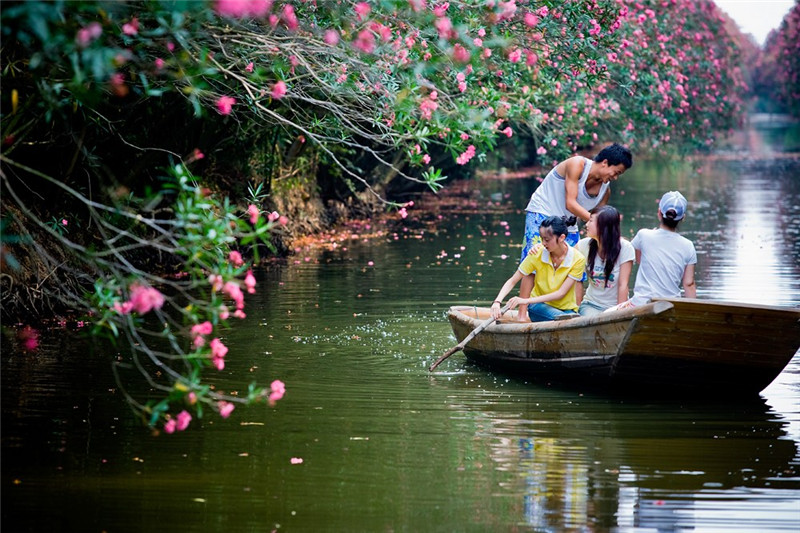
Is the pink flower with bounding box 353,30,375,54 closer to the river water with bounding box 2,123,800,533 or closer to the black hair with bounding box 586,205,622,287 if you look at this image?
the black hair with bounding box 586,205,622,287

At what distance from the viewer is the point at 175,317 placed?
37.4ft

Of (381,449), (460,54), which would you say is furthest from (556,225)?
(381,449)

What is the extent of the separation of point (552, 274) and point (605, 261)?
18.8 inches

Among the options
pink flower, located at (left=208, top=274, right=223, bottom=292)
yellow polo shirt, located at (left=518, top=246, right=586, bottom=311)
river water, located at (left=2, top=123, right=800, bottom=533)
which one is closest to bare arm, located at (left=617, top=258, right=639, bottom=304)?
yellow polo shirt, located at (left=518, top=246, right=586, bottom=311)

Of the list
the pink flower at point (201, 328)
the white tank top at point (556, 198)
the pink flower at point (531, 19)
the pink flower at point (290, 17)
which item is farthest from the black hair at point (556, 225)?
the pink flower at point (201, 328)

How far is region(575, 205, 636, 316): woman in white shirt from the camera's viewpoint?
8.20 m

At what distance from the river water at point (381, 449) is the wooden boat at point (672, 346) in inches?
6.3

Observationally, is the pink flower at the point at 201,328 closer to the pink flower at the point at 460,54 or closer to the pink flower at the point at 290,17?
the pink flower at the point at 290,17

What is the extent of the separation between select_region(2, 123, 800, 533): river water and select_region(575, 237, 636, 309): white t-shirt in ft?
2.41

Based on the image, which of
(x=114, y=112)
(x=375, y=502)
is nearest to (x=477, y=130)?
(x=375, y=502)

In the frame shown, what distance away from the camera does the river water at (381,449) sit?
18.1 feet

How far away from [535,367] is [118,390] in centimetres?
300

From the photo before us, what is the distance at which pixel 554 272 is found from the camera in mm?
8562

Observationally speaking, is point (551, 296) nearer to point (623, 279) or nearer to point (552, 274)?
point (552, 274)
